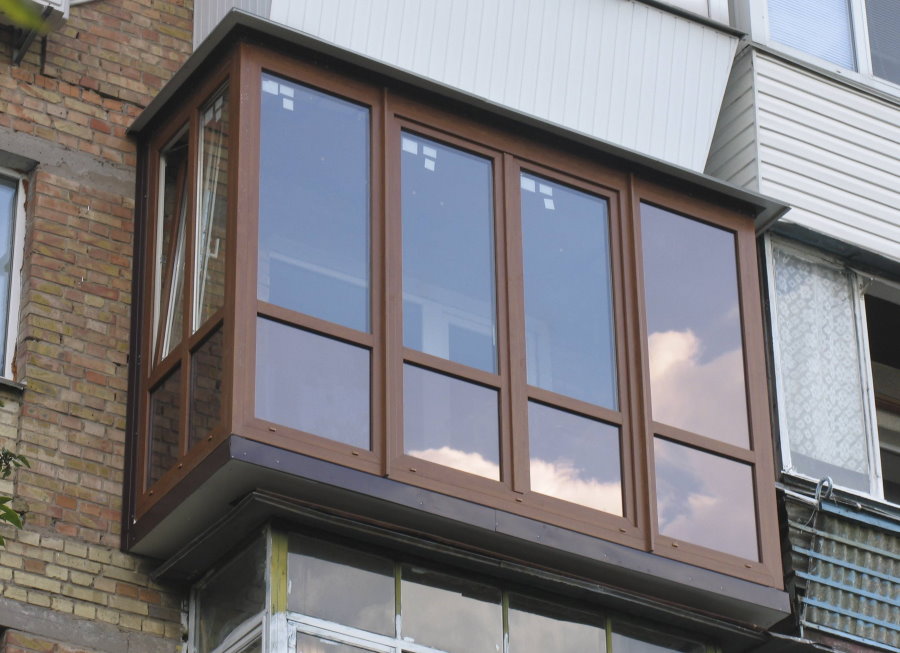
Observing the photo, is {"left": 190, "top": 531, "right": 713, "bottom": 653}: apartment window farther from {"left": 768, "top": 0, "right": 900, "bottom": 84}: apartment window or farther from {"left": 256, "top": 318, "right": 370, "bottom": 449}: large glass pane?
{"left": 768, "top": 0, "right": 900, "bottom": 84}: apartment window

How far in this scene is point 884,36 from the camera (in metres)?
12.6

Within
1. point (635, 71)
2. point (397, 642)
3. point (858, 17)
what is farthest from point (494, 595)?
point (858, 17)

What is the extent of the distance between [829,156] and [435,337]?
12.8ft

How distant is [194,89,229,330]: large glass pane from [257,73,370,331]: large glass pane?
28 centimetres

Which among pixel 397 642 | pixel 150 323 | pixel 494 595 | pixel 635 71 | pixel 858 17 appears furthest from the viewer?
pixel 858 17

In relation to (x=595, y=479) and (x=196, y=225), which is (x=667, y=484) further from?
(x=196, y=225)

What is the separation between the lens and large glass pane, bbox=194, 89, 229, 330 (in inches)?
359

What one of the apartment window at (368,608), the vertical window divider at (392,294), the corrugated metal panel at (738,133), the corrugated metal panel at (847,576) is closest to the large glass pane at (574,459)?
the apartment window at (368,608)

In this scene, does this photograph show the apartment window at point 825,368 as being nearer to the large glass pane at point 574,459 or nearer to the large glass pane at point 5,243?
the large glass pane at point 574,459

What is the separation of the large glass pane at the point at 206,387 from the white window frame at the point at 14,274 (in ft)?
3.87

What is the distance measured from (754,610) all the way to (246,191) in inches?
154

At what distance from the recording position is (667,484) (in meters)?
9.66

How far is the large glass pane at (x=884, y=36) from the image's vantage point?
1245cm

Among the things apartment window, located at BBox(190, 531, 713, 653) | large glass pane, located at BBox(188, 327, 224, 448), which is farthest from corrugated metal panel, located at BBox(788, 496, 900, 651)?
large glass pane, located at BBox(188, 327, 224, 448)
